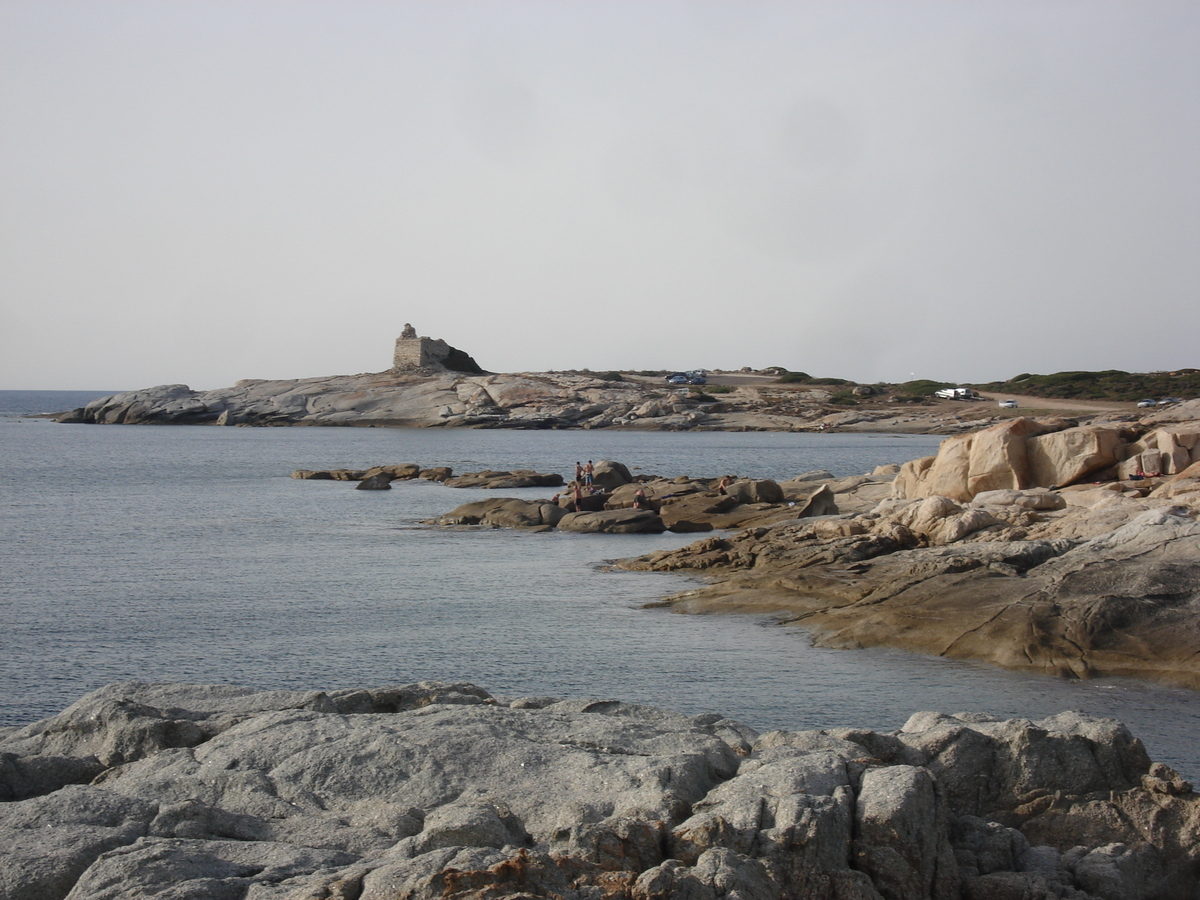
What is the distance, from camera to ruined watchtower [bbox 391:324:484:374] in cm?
13012

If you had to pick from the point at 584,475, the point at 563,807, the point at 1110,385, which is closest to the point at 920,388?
the point at 1110,385

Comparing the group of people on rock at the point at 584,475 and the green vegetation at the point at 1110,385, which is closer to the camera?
the group of people on rock at the point at 584,475

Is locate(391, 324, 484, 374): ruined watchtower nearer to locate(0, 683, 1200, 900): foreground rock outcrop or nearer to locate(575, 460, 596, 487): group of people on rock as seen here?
locate(575, 460, 596, 487): group of people on rock

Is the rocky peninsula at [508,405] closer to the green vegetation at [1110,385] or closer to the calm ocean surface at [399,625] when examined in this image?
the green vegetation at [1110,385]

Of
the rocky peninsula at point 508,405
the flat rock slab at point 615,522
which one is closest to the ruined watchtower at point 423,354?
the rocky peninsula at point 508,405

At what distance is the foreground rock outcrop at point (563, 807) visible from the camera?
6.65 m

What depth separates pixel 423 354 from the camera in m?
130

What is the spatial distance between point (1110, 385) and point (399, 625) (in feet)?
399

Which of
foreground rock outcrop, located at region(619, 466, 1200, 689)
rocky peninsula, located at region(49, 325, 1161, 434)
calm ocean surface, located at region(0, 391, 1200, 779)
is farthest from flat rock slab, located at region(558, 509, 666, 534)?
rocky peninsula, located at region(49, 325, 1161, 434)

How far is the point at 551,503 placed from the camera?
1547 inches

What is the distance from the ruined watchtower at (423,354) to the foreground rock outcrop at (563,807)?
122m

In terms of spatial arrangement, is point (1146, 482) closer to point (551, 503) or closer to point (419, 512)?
point (551, 503)

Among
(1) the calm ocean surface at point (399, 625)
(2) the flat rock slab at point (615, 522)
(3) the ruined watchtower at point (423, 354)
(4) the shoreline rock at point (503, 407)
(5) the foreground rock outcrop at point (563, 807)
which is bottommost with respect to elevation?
(1) the calm ocean surface at point (399, 625)

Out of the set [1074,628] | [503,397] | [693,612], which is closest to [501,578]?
[693,612]
